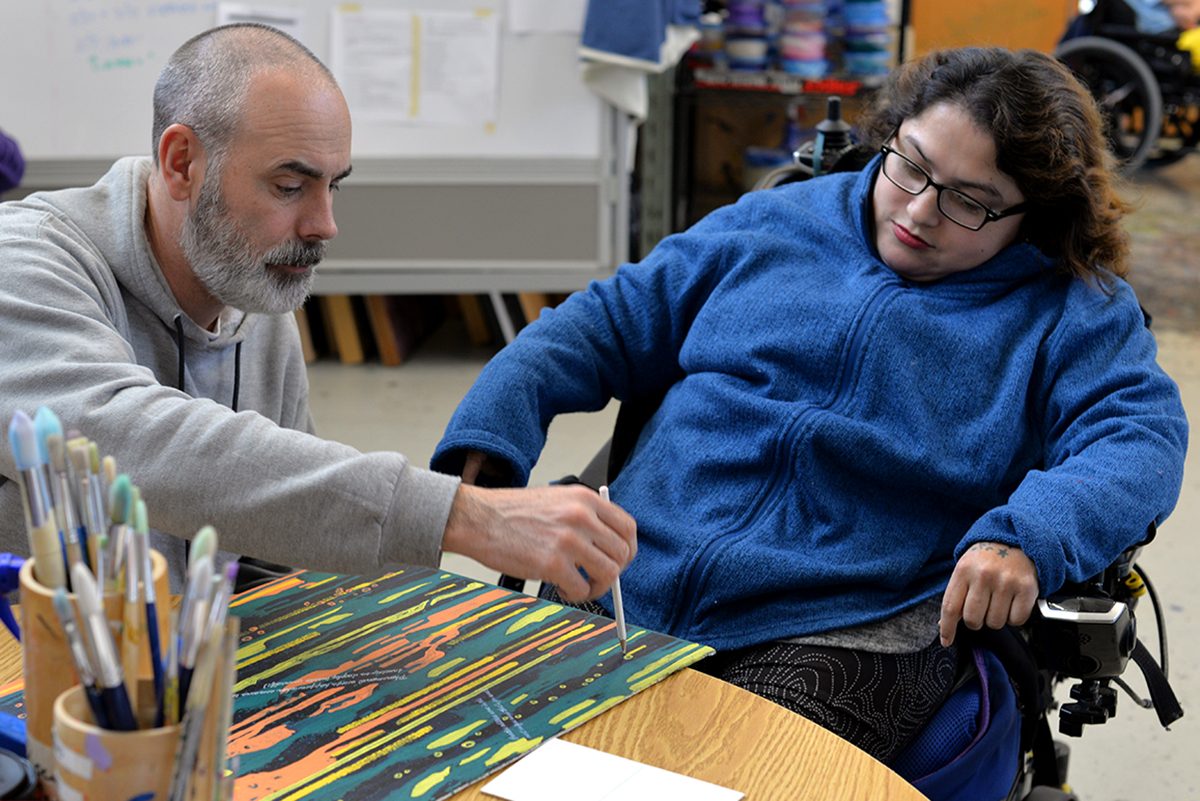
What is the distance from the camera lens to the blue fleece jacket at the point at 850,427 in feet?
5.19

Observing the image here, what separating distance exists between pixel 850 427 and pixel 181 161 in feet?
2.79

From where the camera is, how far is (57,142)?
4043 mm

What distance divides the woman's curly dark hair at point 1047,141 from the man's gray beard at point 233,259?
0.84 meters

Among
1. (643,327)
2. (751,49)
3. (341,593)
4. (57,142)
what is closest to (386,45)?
(57,142)

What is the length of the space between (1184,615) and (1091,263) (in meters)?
1.54

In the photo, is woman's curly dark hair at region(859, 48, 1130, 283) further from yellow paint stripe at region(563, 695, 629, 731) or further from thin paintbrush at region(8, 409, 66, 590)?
thin paintbrush at region(8, 409, 66, 590)

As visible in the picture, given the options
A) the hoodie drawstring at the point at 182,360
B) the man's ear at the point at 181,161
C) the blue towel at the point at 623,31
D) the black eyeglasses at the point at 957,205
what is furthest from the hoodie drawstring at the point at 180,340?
the blue towel at the point at 623,31

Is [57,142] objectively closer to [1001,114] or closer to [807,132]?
[807,132]

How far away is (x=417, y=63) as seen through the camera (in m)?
4.01

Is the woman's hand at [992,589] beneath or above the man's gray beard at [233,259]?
beneath

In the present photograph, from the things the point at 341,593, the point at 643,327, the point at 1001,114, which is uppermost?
the point at 1001,114

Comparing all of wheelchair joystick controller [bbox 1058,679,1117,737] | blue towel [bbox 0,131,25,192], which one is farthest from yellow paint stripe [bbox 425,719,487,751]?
blue towel [bbox 0,131,25,192]

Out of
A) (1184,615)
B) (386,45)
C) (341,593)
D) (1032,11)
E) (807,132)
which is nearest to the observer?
(341,593)

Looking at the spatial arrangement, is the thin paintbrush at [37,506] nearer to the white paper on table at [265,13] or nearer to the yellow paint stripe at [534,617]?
the yellow paint stripe at [534,617]
